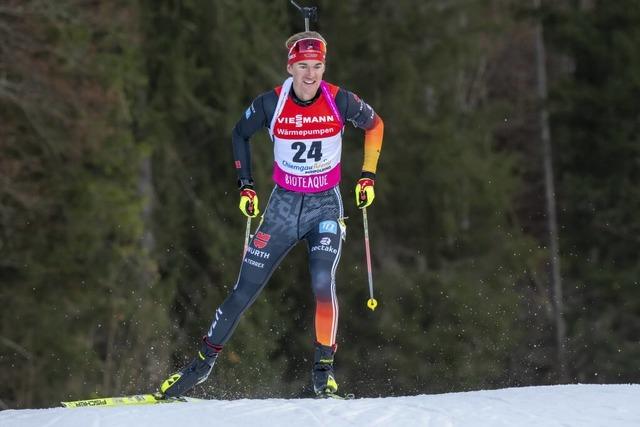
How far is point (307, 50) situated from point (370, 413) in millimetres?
2392

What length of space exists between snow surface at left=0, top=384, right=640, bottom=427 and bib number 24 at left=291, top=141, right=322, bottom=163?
5.33ft

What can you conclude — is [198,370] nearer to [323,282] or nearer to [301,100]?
[323,282]

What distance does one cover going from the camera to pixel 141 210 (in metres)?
20.8

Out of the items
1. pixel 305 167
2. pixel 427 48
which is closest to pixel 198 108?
pixel 427 48

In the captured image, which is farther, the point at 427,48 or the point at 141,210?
the point at 427,48

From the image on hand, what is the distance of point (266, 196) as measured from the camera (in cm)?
2109

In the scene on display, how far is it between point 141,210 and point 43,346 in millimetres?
2701

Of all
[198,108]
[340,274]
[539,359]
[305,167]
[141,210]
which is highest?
[305,167]

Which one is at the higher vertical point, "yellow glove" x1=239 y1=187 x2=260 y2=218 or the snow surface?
"yellow glove" x1=239 y1=187 x2=260 y2=218

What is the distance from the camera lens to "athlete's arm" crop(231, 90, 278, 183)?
27.9 feet

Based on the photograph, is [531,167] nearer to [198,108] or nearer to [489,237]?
[489,237]

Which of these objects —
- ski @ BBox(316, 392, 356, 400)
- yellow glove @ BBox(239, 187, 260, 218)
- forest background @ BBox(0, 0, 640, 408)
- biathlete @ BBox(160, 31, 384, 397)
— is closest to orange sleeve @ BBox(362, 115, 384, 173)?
biathlete @ BBox(160, 31, 384, 397)

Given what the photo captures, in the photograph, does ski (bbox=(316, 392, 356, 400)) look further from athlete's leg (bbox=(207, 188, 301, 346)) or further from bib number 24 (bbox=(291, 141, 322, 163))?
bib number 24 (bbox=(291, 141, 322, 163))

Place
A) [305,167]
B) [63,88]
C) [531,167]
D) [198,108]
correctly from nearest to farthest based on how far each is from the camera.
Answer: [305,167] → [63,88] → [198,108] → [531,167]
